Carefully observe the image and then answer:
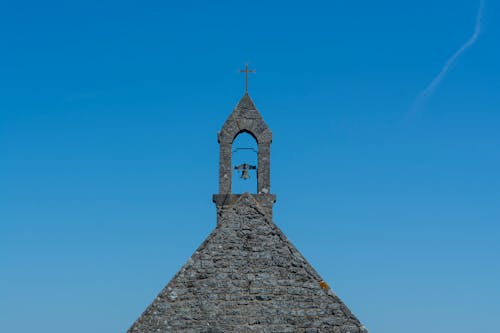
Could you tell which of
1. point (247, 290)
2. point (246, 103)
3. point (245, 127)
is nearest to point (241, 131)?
point (245, 127)

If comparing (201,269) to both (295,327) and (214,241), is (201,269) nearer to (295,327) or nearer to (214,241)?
(214,241)

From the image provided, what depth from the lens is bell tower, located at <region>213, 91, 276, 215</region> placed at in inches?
721

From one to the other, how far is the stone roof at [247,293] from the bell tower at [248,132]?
2.23 m

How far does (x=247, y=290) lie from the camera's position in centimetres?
1550

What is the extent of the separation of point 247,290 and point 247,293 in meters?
0.06

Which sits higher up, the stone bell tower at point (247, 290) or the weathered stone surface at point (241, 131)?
the weathered stone surface at point (241, 131)

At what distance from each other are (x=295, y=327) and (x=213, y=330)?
5.37 ft

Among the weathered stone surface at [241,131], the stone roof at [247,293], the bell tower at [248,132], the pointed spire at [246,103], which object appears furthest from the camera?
the pointed spire at [246,103]

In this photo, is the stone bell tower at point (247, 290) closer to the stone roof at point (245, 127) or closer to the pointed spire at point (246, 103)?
the stone roof at point (245, 127)

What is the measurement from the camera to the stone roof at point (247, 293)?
15.1m

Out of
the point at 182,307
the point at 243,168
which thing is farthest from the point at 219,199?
the point at 182,307

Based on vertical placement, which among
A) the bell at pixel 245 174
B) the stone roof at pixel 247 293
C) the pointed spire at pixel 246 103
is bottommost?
the stone roof at pixel 247 293

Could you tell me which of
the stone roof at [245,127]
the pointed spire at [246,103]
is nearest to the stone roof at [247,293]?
the stone roof at [245,127]

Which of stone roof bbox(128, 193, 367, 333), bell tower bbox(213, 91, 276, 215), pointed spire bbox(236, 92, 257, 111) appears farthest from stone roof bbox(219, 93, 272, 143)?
stone roof bbox(128, 193, 367, 333)
